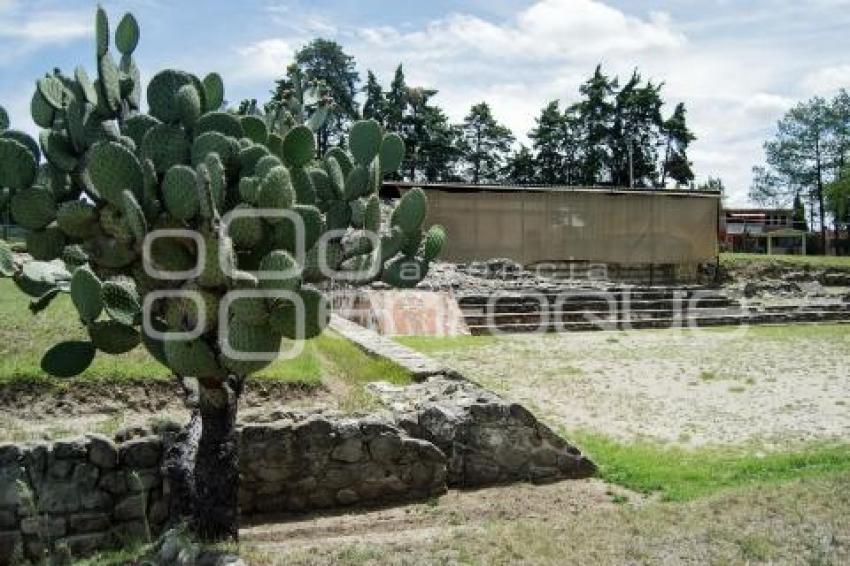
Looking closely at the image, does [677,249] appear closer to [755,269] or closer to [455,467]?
[755,269]

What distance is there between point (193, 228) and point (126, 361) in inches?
203

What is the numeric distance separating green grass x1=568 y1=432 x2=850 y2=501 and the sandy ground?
43cm

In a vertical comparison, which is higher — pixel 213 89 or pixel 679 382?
pixel 213 89

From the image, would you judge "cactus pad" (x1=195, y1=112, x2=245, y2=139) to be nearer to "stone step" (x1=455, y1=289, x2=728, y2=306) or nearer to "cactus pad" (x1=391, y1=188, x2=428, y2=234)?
"cactus pad" (x1=391, y1=188, x2=428, y2=234)

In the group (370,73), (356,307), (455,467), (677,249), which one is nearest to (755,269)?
(677,249)

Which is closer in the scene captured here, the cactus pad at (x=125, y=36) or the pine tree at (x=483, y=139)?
the cactus pad at (x=125, y=36)

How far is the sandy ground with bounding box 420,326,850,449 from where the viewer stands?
7777mm

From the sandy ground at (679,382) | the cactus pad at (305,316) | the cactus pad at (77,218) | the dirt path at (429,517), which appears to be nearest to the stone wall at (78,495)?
the dirt path at (429,517)

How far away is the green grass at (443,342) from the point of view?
12663 mm

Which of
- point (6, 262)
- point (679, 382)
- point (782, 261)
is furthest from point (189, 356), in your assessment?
point (782, 261)

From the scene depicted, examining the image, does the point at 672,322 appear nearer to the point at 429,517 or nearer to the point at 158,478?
the point at 429,517

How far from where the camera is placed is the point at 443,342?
13.4 metres

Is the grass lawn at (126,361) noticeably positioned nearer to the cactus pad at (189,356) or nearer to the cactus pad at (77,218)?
→ the cactus pad at (77,218)

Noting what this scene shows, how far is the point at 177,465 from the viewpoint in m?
4.90
